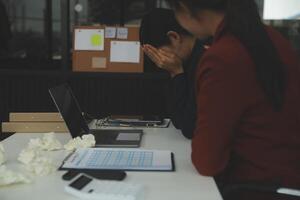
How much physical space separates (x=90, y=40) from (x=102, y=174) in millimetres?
1928

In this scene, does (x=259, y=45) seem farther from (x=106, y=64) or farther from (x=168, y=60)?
(x=106, y=64)

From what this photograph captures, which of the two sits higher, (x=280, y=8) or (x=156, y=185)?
(x=280, y=8)

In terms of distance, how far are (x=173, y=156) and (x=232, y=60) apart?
447 millimetres

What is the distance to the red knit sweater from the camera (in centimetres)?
121

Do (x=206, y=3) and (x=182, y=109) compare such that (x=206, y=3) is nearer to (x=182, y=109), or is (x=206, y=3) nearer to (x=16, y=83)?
(x=182, y=109)

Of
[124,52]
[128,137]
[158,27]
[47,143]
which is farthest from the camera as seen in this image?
[124,52]

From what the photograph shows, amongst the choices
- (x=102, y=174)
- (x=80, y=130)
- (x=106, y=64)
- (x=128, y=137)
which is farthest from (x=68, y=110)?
(x=106, y=64)

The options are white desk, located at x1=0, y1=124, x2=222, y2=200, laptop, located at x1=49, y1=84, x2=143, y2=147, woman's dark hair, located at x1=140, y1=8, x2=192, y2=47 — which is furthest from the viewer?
woman's dark hair, located at x1=140, y1=8, x2=192, y2=47

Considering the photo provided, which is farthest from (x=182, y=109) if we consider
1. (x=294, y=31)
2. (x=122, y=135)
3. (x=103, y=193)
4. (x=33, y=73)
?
(x=294, y=31)

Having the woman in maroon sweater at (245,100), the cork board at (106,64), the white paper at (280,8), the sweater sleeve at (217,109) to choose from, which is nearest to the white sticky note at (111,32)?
the cork board at (106,64)

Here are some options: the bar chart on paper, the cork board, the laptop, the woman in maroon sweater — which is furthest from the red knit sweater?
the cork board

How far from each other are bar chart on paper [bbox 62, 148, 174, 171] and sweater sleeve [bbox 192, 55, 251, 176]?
0.14 m

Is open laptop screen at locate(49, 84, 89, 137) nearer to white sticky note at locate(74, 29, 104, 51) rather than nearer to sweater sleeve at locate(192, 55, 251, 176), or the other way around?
sweater sleeve at locate(192, 55, 251, 176)

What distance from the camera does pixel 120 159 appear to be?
1420 mm
